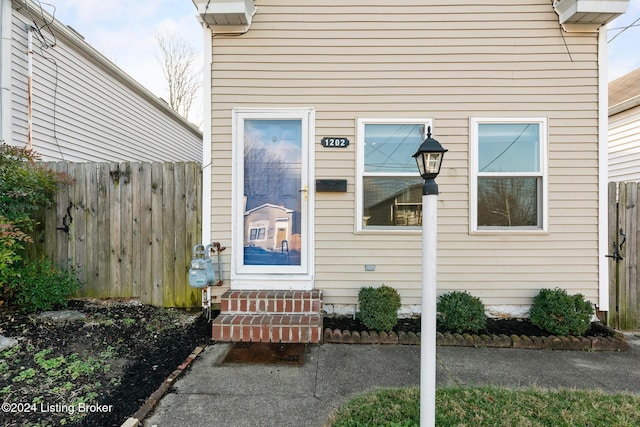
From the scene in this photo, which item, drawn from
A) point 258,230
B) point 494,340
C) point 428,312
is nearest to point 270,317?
point 258,230

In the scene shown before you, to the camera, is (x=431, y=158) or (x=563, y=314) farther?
(x=563, y=314)

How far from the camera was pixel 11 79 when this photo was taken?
418cm

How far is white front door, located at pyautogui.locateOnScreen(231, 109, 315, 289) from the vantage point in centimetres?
358

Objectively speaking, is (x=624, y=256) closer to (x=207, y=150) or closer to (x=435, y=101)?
(x=435, y=101)

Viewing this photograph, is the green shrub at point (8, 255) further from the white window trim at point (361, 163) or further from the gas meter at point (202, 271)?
the white window trim at point (361, 163)

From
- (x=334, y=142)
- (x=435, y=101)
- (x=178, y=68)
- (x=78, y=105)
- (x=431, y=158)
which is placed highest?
(x=178, y=68)

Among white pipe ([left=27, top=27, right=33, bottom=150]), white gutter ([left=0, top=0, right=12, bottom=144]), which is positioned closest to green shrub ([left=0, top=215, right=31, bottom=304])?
white gutter ([left=0, top=0, right=12, bottom=144])

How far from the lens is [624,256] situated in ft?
11.6

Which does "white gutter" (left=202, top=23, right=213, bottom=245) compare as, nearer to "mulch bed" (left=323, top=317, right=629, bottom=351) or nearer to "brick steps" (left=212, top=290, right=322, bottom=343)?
"brick steps" (left=212, top=290, right=322, bottom=343)

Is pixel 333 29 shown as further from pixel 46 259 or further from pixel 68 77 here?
pixel 68 77

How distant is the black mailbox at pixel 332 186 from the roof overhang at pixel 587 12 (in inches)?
122

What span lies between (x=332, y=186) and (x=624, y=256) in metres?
3.51

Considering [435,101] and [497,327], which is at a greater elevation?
[435,101]

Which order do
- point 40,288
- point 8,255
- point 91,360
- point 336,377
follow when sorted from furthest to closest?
point 40,288 → point 8,255 → point 91,360 → point 336,377
